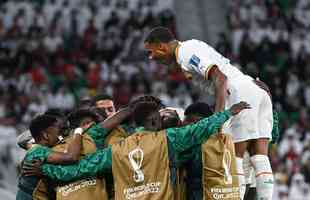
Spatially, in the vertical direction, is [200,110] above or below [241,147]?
above

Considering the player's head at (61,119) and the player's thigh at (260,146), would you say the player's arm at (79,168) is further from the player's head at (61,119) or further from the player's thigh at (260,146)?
the player's thigh at (260,146)

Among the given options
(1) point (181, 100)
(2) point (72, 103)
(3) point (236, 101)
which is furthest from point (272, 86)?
(3) point (236, 101)

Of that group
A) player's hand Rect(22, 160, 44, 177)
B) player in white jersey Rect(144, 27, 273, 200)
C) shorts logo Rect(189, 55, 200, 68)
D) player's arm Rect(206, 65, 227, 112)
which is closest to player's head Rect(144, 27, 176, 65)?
player in white jersey Rect(144, 27, 273, 200)

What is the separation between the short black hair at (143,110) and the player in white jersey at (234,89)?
60 cm

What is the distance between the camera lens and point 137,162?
23.5 feet

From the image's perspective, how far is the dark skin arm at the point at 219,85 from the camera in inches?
293

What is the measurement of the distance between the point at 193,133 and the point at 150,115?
0.37 meters

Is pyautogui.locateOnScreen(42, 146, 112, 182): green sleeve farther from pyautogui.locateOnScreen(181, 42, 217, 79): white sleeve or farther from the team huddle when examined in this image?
pyautogui.locateOnScreen(181, 42, 217, 79): white sleeve

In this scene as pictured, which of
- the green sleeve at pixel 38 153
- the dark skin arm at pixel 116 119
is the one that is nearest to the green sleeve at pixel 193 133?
the dark skin arm at pixel 116 119

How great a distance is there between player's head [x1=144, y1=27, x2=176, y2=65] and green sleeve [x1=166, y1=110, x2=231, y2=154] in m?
0.91

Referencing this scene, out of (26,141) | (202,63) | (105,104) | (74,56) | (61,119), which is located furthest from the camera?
(74,56)

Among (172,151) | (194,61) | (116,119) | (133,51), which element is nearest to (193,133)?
(172,151)

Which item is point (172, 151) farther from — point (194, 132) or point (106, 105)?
point (106, 105)

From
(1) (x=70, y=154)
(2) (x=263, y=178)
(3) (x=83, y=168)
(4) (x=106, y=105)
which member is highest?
(4) (x=106, y=105)
